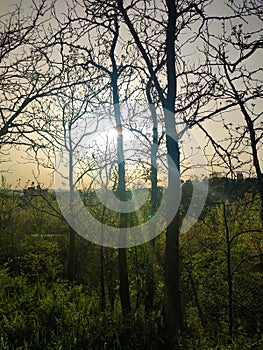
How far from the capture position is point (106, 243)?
1006 centimetres

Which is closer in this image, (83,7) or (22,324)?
(22,324)

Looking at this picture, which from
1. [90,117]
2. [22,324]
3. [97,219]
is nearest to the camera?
[22,324]

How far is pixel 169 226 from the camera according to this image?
5.46 m

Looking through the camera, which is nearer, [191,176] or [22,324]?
[22,324]

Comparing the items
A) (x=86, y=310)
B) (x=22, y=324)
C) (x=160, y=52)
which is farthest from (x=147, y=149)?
(x=22, y=324)

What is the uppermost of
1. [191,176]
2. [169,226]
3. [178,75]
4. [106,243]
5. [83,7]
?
[83,7]

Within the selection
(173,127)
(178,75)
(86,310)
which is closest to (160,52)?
(178,75)

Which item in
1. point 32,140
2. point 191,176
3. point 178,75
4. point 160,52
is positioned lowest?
point 191,176

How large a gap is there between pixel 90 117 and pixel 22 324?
223 inches

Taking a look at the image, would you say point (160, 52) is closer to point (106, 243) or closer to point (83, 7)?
point (83, 7)

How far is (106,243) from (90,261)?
175 inches

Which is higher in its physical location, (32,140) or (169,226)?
(32,140)

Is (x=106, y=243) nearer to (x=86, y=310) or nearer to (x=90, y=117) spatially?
(x=90, y=117)

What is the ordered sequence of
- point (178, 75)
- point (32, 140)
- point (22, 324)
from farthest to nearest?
point (178, 75)
point (22, 324)
point (32, 140)
